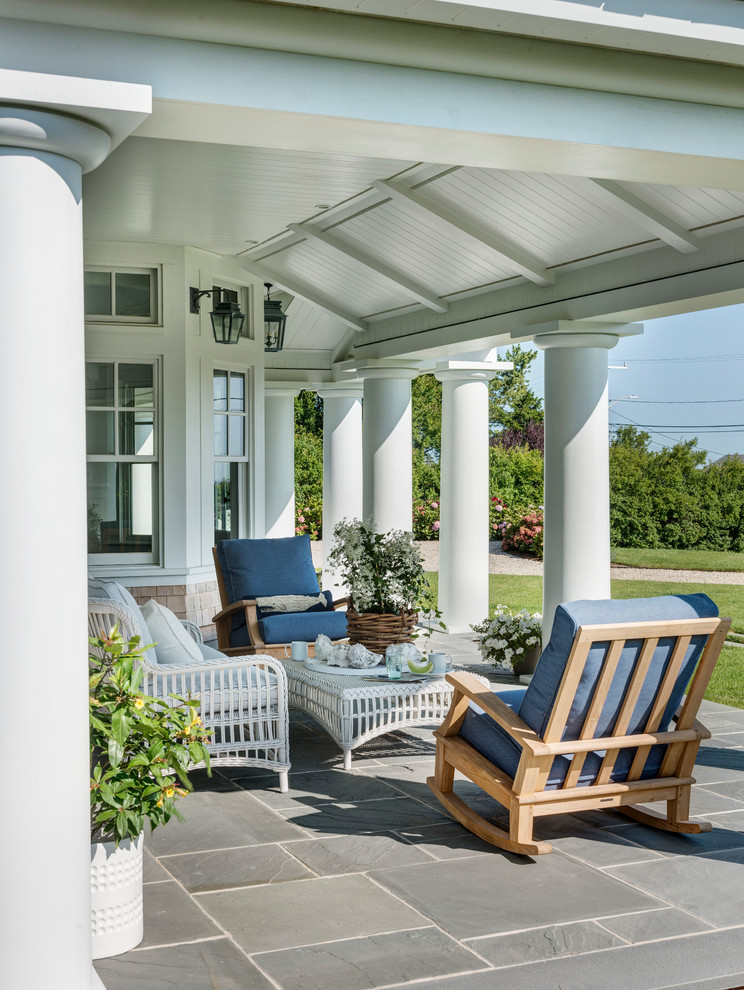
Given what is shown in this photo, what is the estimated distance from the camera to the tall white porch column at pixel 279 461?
13469mm

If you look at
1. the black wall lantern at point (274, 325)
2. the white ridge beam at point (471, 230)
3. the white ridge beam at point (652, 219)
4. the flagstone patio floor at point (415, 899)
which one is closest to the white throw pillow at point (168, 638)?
the flagstone patio floor at point (415, 899)

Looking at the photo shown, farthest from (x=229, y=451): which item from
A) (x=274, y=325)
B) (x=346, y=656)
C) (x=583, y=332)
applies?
(x=346, y=656)

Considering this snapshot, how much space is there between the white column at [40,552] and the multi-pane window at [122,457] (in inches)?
236

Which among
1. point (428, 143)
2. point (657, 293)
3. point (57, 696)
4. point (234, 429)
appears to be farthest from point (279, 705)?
point (234, 429)

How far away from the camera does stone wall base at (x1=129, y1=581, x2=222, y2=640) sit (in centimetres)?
880

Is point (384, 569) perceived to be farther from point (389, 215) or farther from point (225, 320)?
point (225, 320)

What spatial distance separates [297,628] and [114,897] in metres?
4.34

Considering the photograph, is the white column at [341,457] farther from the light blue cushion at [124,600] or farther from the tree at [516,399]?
the tree at [516,399]

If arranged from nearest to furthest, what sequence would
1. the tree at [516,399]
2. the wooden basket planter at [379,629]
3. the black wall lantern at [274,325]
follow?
the wooden basket planter at [379,629], the black wall lantern at [274,325], the tree at [516,399]

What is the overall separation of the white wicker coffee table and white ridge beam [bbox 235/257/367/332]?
16.2 feet

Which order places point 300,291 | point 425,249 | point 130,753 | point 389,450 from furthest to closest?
point 389,450 < point 300,291 < point 425,249 < point 130,753

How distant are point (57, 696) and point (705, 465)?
56.5ft

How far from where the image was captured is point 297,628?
7.65 m

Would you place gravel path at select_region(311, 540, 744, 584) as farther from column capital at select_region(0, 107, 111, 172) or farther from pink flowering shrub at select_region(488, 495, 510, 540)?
column capital at select_region(0, 107, 111, 172)
